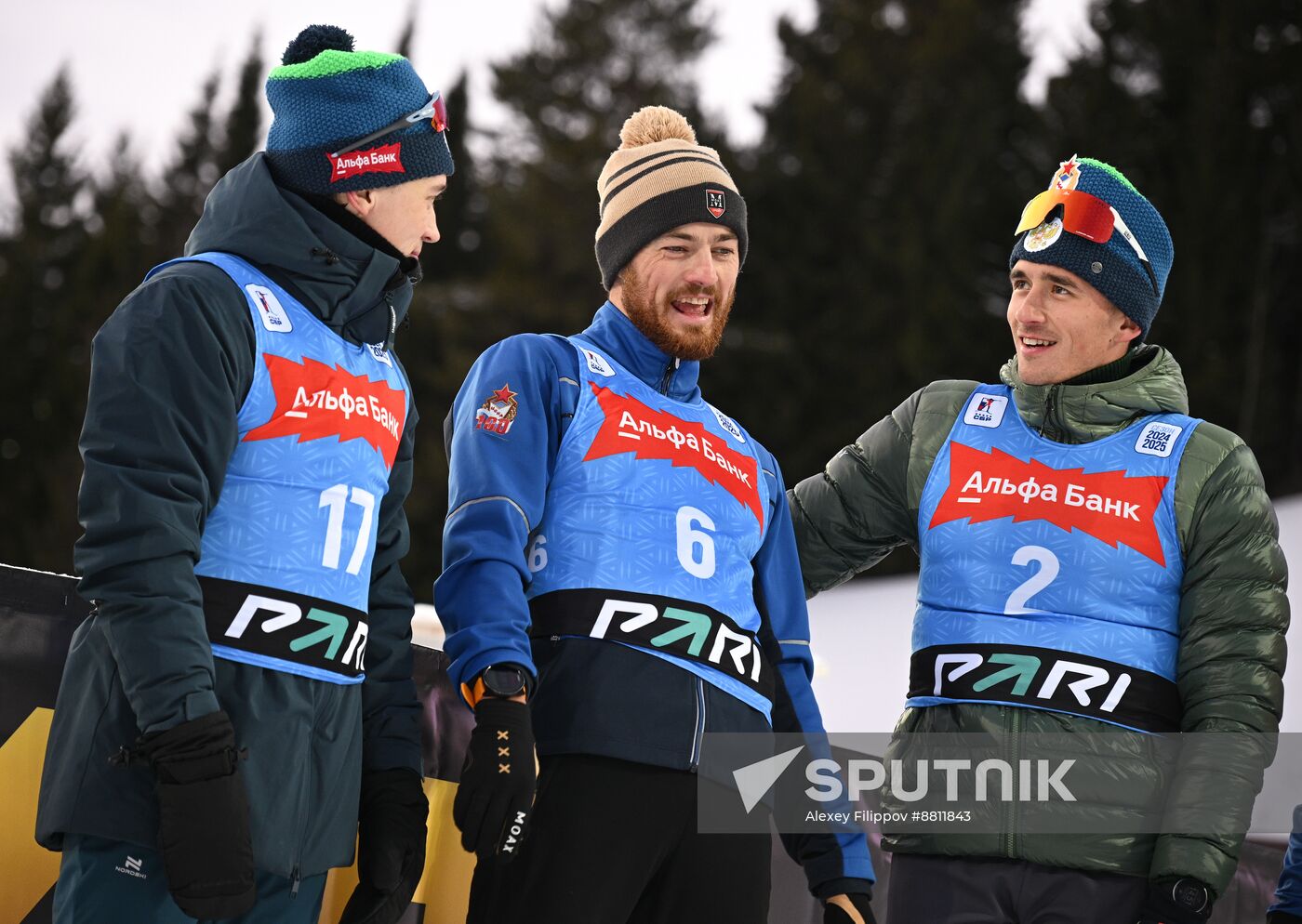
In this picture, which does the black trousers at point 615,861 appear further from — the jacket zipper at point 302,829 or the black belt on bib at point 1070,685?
the black belt on bib at point 1070,685

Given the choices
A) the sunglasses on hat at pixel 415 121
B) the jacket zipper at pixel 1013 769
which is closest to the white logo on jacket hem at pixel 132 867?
the sunglasses on hat at pixel 415 121

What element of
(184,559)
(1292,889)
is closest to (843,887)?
(1292,889)

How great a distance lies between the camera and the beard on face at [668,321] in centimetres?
296

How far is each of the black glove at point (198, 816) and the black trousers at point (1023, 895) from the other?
1.47m

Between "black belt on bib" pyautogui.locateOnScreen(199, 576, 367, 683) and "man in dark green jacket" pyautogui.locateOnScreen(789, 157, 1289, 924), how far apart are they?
1334mm

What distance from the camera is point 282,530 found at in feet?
7.20

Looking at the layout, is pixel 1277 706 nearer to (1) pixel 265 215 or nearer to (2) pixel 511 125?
(1) pixel 265 215

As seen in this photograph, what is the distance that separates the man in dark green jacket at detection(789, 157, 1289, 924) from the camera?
2760 mm

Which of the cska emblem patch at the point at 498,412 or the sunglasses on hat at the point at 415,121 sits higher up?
the sunglasses on hat at the point at 415,121

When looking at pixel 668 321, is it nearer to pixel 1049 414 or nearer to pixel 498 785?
pixel 1049 414

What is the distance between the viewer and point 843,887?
109 inches

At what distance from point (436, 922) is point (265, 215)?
1.84 metres

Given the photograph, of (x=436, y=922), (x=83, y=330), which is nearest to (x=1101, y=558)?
(x=436, y=922)

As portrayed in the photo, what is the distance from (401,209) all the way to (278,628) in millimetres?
828
